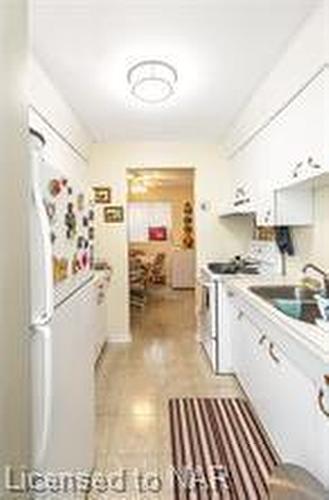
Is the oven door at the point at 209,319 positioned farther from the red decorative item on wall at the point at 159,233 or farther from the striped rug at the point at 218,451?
the red decorative item on wall at the point at 159,233

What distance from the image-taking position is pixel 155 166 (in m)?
5.67

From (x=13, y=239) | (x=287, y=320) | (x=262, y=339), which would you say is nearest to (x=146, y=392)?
(x=262, y=339)

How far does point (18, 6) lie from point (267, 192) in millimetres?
2559

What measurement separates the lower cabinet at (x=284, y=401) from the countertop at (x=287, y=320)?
0.14m

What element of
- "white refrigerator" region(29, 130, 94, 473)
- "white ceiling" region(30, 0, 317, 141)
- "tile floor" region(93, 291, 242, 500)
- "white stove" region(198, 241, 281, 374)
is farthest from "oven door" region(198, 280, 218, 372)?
"white refrigerator" region(29, 130, 94, 473)

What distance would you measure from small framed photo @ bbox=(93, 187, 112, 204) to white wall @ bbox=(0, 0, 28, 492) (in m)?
4.29

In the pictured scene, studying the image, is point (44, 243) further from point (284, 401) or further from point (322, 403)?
point (284, 401)

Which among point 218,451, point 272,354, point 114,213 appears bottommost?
point 218,451

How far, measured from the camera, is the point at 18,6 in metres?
1.31

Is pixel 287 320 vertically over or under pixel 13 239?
under

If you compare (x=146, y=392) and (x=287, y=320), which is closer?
(x=287, y=320)

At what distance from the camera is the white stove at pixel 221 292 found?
4367 mm

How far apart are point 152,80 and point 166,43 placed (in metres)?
0.49

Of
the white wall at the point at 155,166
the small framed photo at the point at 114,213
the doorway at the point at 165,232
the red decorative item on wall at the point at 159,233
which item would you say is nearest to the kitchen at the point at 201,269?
the white wall at the point at 155,166
